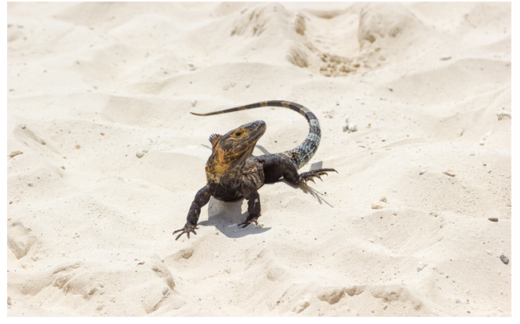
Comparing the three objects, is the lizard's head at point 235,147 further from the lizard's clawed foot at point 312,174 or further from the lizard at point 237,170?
the lizard's clawed foot at point 312,174

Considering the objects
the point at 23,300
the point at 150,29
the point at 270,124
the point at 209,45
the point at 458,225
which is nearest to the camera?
the point at 23,300

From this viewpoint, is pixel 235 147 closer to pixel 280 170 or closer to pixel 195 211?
pixel 195 211

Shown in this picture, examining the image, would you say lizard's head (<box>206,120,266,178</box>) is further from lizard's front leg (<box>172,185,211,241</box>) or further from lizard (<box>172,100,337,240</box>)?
lizard's front leg (<box>172,185,211,241</box>)

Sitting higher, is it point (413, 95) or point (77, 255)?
point (413, 95)

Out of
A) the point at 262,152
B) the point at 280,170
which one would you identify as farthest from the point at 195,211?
the point at 262,152

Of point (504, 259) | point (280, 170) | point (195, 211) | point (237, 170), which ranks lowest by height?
point (195, 211)

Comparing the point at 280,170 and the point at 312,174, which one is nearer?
the point at 280,170

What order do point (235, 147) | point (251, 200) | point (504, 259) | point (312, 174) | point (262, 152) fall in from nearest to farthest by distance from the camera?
1. point (504, 259)
2. point (235, 147)
3. point (251, 200)
4. point (312, 174)
5. point (262, 152)

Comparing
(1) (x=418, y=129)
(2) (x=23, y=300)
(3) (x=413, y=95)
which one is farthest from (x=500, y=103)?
(2) (x=23, y=300)

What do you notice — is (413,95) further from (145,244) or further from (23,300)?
(23,300)
